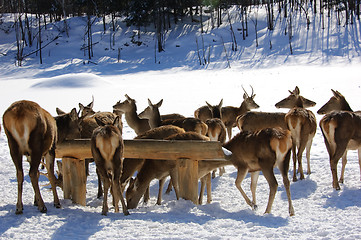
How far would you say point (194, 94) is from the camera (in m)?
21.9

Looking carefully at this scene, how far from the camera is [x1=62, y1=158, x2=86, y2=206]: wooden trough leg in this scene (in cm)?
793

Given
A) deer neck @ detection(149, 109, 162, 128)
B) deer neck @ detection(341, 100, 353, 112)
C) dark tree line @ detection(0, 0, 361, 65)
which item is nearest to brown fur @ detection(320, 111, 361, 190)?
deer neck @ detection(341, 100, 353, 112)

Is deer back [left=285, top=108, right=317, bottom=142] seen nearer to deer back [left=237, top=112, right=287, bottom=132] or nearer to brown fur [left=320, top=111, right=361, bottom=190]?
brown fur [left=320, top=111, right=361, bottom=190]

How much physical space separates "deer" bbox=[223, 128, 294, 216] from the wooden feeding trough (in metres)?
0.62

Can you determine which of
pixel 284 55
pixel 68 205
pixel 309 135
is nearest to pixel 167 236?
pixel 68 205

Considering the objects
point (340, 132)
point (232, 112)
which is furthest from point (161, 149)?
point (232, 112)

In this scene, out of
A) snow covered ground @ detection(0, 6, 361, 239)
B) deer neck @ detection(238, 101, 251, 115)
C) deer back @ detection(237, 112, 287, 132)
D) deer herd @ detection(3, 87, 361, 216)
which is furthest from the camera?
deer neck @ detection(238, 101, 251, 115)

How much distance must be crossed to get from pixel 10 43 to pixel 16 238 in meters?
43.2

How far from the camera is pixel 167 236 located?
5434mm

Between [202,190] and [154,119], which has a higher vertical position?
[154,119]

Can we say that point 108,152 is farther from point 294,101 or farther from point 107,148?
point 294,101

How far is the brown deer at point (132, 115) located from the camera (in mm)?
12375

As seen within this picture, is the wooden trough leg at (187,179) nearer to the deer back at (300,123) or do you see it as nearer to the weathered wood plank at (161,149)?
the weathered wood plank at (161,149)

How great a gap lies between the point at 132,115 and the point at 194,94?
9.76 meters
